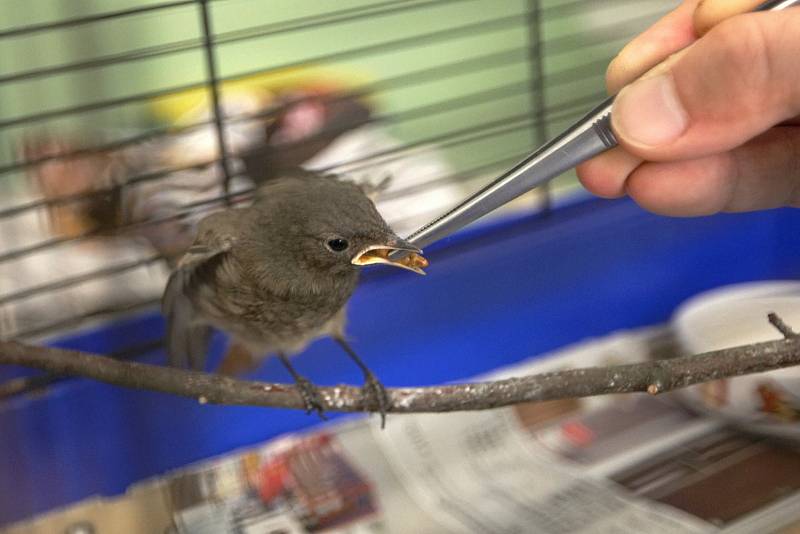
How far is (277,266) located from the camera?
81 cm

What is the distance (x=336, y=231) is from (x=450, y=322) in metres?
0.49

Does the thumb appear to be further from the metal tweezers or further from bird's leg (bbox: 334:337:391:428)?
bird's leg (bbox: 334:337:391:428)

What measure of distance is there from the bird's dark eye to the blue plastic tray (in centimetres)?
32

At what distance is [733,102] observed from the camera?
638 millimetres

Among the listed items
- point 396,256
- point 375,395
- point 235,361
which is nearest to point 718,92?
point 396,256

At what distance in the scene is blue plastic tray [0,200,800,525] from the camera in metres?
1.02

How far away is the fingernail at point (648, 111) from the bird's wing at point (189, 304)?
1.32 ft

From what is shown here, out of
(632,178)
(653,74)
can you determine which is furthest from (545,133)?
(653,74)

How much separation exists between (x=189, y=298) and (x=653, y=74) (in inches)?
21.3

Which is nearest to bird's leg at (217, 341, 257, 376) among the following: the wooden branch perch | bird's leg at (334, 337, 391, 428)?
bird's leg at (334, 337, 391, 428)

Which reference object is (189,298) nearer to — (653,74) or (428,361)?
(428,361)

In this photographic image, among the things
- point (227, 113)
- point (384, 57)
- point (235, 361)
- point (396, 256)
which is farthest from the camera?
point (384, 57)

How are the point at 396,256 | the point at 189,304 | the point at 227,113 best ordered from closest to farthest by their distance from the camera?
1. the point at 396,256
2. the point at 189,304
3. the point at 227,113

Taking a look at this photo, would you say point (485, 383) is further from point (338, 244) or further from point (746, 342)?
point (746, 342)
